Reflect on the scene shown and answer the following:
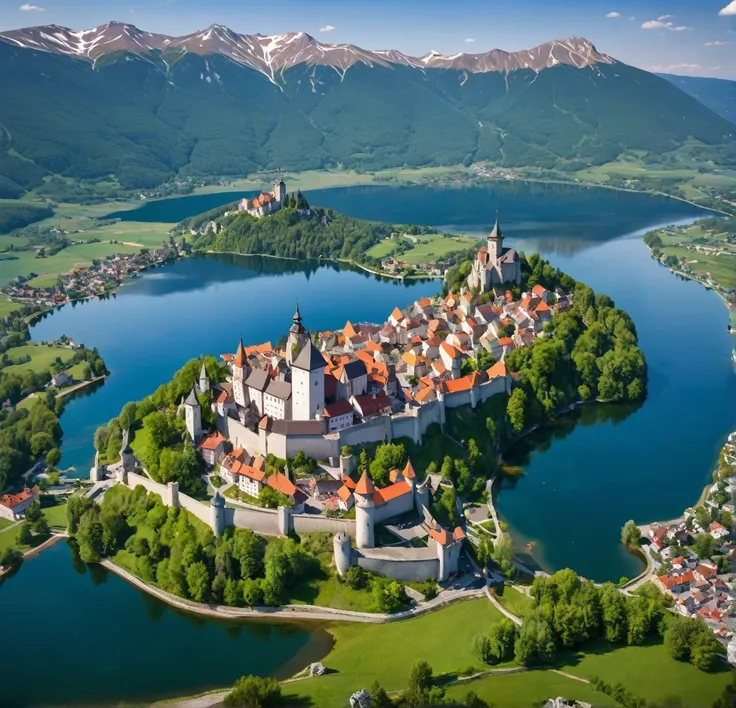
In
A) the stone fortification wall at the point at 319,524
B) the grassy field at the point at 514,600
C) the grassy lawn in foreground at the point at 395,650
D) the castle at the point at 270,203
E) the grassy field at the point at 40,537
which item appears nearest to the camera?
the grassy lawn in foreground at the point at 395,650

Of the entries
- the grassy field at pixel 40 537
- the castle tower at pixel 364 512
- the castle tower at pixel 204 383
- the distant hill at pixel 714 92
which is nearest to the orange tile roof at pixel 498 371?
the castle tower at pixel 364 512

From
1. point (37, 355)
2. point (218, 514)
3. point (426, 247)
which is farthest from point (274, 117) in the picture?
point (218, 514)

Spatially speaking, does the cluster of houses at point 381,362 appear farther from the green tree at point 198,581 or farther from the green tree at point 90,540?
the green tree at point 90,540

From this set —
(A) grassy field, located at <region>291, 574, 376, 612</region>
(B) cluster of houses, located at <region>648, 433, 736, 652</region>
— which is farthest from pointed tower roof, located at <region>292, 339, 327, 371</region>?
(B) cluster of houses, located at <region>648, 433, 736, 652</region>

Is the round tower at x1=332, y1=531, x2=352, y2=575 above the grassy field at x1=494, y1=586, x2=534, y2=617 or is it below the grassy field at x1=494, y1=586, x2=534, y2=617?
above

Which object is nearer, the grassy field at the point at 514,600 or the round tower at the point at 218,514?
the grassy field at the point at 514,600

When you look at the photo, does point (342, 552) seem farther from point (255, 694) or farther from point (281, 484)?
point (255, 694)

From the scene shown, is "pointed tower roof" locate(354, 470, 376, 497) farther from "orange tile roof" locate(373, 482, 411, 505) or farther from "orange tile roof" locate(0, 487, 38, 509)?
"orange tile roof" locate(0, 487, 38, 509)
